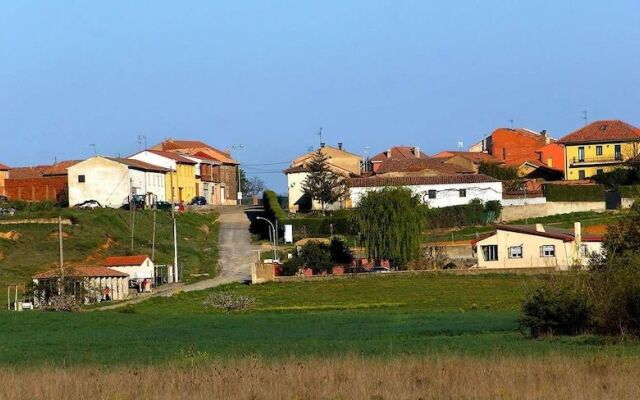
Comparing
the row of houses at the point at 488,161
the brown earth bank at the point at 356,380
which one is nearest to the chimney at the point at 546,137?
the row of houses at the point at 488,161

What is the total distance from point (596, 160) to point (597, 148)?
3.03ft

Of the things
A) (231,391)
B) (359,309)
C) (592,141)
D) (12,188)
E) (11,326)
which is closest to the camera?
(231,391)

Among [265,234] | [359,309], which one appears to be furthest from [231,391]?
[265,234]

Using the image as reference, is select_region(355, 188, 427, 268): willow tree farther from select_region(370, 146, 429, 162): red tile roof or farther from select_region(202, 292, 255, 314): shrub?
select_region(370, 146, 429, 162): red tile roof

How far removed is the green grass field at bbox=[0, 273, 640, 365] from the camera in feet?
111

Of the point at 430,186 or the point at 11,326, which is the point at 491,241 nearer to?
the point at 430,186

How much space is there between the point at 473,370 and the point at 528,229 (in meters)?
49.2

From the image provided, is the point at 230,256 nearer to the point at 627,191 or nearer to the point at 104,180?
the point at 104,180

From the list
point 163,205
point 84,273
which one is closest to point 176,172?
point 163,205

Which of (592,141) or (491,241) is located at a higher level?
(592,141)

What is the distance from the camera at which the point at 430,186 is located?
97.7 m

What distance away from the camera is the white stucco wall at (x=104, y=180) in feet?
346

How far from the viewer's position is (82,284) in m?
69.0

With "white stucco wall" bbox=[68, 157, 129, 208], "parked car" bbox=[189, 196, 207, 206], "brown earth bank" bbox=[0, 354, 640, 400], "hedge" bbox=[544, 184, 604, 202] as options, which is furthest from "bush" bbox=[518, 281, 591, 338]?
"parked car" bbox=[189, 196, 207, 206]
